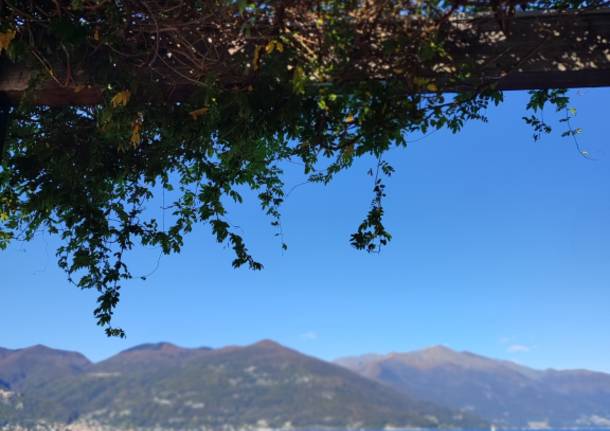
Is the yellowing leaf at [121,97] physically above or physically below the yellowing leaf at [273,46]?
below

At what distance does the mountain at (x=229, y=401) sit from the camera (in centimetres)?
16562

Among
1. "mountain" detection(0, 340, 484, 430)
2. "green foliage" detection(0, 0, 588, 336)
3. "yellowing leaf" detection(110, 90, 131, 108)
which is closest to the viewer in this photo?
"green foliage" detection(0, 0, 588, 336)

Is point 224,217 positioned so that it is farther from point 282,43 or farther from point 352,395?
point 352,395

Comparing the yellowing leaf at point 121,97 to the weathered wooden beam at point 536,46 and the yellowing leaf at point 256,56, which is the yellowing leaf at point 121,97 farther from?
the weathered wooden beam at point 536,46

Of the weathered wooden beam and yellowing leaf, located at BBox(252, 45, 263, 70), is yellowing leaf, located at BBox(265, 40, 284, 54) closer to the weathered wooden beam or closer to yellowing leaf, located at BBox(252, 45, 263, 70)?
yellowing leaf, located at BBox(252, 45, 263, 70)

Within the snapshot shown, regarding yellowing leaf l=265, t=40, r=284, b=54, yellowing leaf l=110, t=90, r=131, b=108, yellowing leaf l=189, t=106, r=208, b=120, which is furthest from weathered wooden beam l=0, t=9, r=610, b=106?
Result: yellowing leaf l=110, t=90, r=131, b=108

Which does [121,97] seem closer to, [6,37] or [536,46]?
[6,37]

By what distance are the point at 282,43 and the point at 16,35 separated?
39.5 inches

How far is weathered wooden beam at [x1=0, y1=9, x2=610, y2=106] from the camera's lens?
179 cm

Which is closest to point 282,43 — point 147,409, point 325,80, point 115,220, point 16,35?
point 325,80

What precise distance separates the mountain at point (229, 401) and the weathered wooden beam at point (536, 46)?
172m

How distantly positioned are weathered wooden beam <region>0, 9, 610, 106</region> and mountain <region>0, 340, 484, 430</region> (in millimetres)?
171784

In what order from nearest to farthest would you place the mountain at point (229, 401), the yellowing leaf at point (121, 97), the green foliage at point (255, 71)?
the green foliage at point (255, 71), the yellowing leaf at point (121, 97), the mountain at point (229, 401)

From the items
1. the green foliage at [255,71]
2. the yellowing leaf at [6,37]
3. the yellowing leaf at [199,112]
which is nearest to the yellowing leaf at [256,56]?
the green foliage at [255,71]
